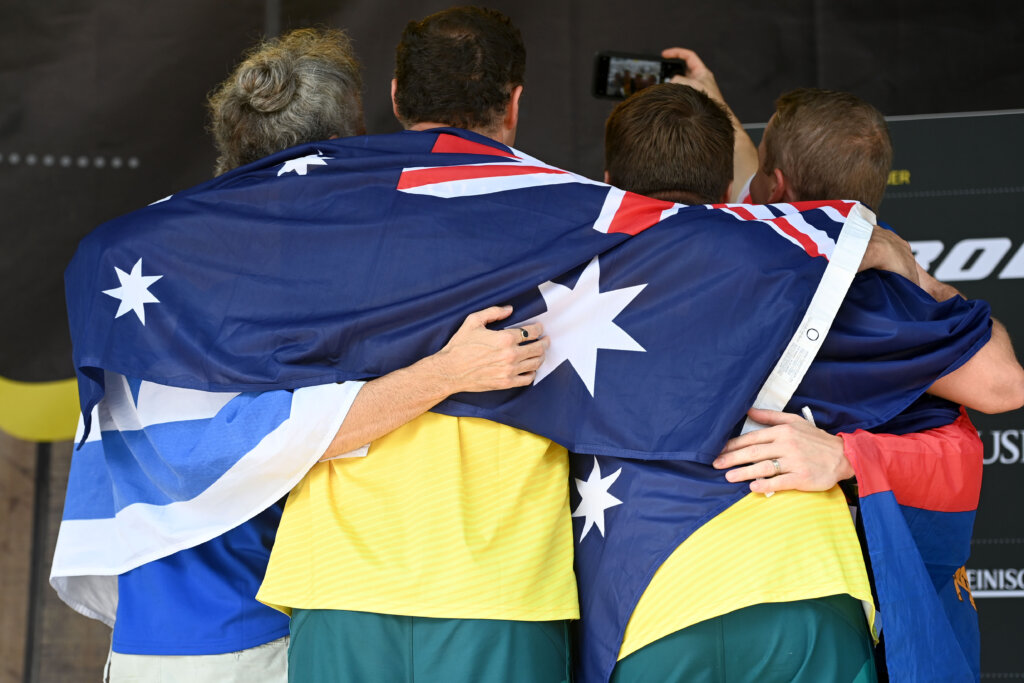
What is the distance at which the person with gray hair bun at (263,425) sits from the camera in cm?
181

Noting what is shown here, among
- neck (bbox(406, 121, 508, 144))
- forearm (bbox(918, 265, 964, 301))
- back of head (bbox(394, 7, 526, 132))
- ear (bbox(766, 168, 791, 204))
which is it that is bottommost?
forearm (bbox(918, 265, 964, 301))

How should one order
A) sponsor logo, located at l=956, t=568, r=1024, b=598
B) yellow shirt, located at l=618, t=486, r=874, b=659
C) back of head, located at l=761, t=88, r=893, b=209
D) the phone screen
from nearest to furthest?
yellow shirt, located at l=618, t=486, r=874, b=659
back of head, located at l=761, t=88, r=893, b=209
the phone screen
sponsor logo, located at l=956, t=568, r=1024, b=598

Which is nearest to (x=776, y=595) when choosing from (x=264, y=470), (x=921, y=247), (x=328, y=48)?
(x=264, y=470)

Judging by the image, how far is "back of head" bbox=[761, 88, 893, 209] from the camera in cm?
220

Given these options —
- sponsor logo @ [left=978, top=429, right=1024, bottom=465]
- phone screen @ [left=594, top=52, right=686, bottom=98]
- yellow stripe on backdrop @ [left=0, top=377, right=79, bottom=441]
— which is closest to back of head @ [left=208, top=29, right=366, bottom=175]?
phone screen @ [left=594, top=52, right=686, bottom=98]

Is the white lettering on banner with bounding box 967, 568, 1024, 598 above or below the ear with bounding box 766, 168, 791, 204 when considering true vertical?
below

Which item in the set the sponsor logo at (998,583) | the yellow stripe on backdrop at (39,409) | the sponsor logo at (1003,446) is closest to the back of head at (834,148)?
the sponsor logo at (1003,446)

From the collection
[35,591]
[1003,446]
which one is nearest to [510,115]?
[1003,446]

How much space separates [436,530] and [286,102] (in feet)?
2.88

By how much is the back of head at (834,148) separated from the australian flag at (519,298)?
0.27 m

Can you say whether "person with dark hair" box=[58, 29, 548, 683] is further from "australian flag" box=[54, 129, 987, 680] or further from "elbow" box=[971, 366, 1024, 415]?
"elbow" box=[971, 366, 1024, 415]

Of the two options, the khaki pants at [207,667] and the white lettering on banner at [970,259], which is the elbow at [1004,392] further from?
the khaki pants at [207,667]

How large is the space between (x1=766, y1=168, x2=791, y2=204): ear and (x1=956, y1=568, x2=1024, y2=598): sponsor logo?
1360 millimetres

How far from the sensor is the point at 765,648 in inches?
68.5
